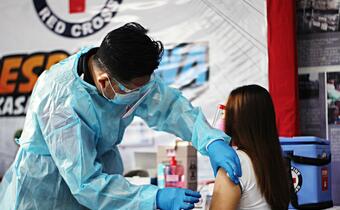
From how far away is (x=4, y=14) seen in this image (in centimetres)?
341

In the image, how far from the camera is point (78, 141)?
4.60 ft

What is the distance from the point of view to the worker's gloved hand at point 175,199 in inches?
51.6

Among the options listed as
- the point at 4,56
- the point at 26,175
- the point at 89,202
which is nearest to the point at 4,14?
the point at 4,56

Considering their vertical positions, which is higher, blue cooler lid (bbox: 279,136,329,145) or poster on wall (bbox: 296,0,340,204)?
poster on wall (bbox: 296,0,340,204)

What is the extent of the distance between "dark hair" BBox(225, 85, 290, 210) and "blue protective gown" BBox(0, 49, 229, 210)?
20 cm

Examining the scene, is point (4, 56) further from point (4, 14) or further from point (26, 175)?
point (26, 175)

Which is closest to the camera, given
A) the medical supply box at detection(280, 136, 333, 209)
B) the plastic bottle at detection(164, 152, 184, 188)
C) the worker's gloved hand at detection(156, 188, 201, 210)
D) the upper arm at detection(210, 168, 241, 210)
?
the worker's gloved hand at detection(156, 188, 201, 210)

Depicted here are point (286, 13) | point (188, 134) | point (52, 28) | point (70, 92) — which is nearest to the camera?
point (70, 92)

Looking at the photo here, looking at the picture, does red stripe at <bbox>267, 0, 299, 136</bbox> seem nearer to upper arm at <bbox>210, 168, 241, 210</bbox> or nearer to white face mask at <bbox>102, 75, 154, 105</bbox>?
upper arm at <bbox>210, 168, 241, 210</bbox>

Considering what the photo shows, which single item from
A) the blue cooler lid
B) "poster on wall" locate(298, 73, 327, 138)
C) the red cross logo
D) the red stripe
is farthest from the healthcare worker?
the red cross logo

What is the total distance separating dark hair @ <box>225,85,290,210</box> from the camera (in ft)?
5.73

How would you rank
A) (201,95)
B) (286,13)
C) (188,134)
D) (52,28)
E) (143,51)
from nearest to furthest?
(143,51)
(188,134)
(286,13)
(201,95)
(52,28)

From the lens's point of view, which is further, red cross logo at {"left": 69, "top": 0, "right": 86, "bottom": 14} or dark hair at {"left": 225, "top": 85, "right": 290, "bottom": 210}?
red cross logo at {"left": 69, "top": 0, "right": 86, "bottom": 14}

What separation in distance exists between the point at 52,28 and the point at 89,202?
210 cm
